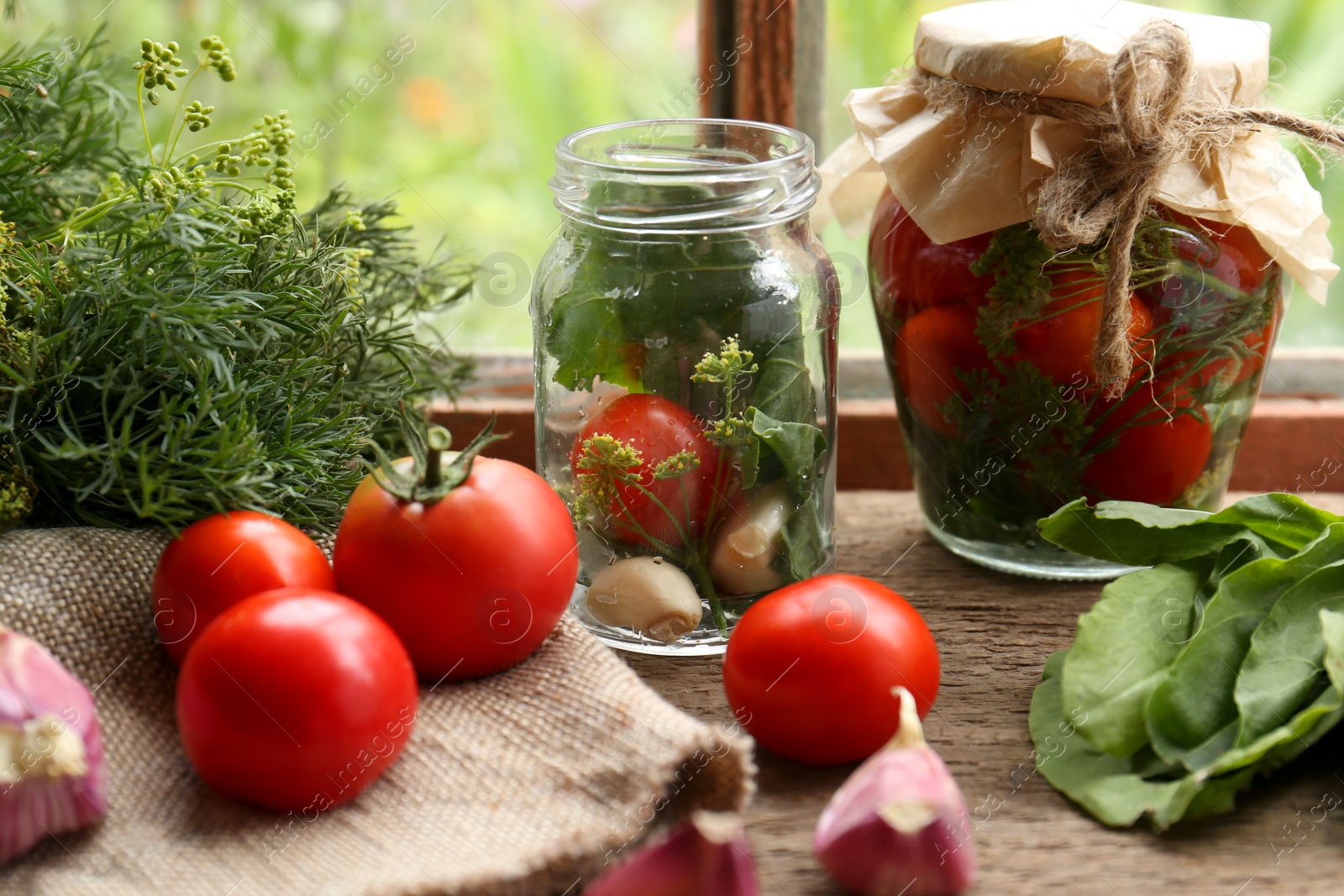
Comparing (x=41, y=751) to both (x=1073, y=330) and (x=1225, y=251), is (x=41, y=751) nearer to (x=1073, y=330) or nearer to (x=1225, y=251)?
(x=1073, y=330)

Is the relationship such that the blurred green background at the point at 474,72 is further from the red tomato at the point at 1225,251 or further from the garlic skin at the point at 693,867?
the garlic skin at the point at 693,867

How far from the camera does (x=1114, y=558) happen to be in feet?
2.44

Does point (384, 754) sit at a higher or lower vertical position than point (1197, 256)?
lower

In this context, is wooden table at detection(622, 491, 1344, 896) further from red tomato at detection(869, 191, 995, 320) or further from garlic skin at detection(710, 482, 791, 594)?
red tomato at detection(869, 191, 995, 320)

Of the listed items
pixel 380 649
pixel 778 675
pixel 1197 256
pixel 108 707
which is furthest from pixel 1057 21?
pixel 108 707

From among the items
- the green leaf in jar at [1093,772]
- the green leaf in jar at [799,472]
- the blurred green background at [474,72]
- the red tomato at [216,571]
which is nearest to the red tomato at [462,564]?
the red tomato at [216,571]

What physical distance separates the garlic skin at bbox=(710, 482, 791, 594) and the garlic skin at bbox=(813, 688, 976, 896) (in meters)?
0.21

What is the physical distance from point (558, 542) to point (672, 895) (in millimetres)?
236

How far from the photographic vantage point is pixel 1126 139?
70cm

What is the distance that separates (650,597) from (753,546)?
0.07 meters

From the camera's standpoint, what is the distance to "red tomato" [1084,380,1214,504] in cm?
80

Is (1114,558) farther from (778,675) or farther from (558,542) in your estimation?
(558,542)

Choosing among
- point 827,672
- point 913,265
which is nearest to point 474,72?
point 913,265

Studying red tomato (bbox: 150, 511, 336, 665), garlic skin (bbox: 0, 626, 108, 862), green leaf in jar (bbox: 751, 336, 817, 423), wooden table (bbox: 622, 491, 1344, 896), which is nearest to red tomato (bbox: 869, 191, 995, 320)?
green leaf in jar (bbox: 751, 336, 817, 423)
